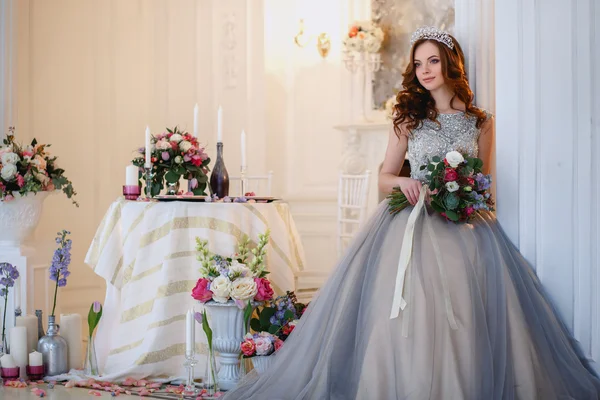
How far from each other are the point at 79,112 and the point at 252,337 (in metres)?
2.84

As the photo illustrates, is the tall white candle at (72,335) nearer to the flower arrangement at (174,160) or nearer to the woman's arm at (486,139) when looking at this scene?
the flower arrangement at (174,160)

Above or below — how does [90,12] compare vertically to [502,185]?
above

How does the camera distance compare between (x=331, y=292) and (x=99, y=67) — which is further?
(x=99, y=67)

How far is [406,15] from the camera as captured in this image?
6043 mm

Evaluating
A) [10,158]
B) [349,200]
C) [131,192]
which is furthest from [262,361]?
[349,200]

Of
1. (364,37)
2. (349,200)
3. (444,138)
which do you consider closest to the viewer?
(444,138)

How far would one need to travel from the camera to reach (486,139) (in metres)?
3.15

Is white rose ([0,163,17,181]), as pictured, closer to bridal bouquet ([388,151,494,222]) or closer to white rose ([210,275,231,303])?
white rose ([210,275,231,303])

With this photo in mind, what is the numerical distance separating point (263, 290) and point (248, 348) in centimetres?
30

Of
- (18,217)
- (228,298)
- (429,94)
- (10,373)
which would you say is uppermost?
(429,94)

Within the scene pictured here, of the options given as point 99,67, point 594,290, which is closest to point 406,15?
point 99,67

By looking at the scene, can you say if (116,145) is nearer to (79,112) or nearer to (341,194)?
(79,112)

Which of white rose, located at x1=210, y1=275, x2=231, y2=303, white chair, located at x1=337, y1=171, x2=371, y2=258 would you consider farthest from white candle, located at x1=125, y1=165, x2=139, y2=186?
white chair, located at x1=337, y1=171, x2=371, y2=258

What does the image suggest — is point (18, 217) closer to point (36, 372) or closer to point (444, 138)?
point (36, 372)
